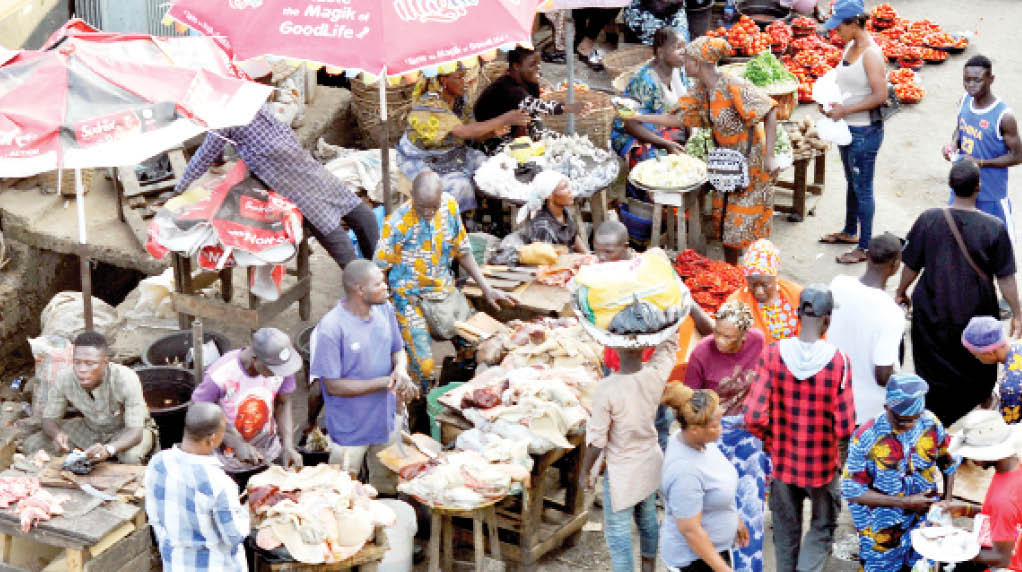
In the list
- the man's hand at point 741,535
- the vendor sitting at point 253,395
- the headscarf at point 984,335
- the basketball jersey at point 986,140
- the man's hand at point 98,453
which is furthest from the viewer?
the basketball jersey at point 986,140

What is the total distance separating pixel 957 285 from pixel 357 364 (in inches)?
146

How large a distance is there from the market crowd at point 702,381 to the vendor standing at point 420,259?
15 mm

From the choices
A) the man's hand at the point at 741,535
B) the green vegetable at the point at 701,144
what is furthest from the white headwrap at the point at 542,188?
the man's hand at the point at 741,535

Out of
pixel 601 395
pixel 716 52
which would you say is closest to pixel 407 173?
pixel 716 52

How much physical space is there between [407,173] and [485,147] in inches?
28.5

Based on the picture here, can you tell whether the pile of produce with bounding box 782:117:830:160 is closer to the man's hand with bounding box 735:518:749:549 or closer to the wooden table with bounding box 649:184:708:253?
the wooden table with bounding box 649:184:708:253

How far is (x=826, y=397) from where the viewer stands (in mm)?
7008

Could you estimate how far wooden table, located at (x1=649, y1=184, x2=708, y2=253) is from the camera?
1070cm

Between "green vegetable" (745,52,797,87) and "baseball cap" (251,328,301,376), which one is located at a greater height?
"green vegetable" (745,52,797,87)

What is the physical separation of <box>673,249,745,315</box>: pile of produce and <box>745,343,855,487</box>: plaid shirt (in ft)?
8.12

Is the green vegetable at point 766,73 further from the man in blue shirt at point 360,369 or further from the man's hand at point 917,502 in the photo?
the man's hand at point 917,502

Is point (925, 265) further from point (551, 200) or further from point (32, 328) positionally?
point (32, 328)

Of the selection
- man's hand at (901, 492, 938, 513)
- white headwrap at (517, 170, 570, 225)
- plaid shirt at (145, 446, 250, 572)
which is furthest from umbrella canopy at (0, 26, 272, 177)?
man's hand at (901, 492, 938, 513)

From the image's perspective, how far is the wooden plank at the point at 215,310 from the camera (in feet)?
29.7
